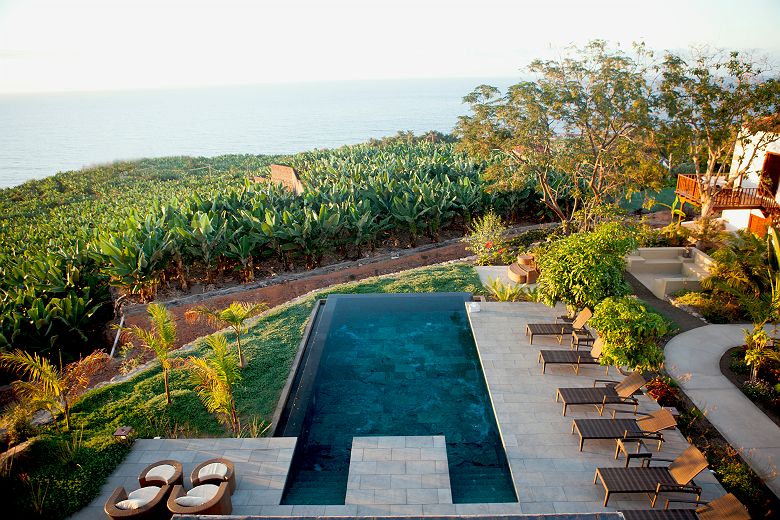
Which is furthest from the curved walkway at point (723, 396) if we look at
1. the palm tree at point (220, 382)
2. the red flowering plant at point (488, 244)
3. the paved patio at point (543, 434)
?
the palm tree at point (220, 382)

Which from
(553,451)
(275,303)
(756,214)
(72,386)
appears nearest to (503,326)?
(553,451)

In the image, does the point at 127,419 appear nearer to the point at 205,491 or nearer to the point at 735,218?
the point at 205,491

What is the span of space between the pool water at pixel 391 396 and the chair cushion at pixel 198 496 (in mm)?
976

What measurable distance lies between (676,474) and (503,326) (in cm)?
518

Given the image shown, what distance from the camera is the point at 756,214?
611 inches

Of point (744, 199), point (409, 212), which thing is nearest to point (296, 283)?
point (409, 212)

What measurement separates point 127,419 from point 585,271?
8.97 metres

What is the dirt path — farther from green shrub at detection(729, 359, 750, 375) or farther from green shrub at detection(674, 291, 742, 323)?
green shrub at detection(729, 359, 750, 375)

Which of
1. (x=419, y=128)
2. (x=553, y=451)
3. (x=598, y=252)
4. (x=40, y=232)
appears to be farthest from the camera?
(x=419, y=128)

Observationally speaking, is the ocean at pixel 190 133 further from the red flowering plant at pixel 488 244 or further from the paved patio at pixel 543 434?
the paved patio at pixel 543 434

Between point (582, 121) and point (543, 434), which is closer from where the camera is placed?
point (543, 434)

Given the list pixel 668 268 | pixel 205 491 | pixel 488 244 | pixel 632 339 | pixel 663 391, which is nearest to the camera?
pixel 205 491

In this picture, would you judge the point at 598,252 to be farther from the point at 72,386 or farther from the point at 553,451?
the point at 72,386

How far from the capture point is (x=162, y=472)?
251 inches
